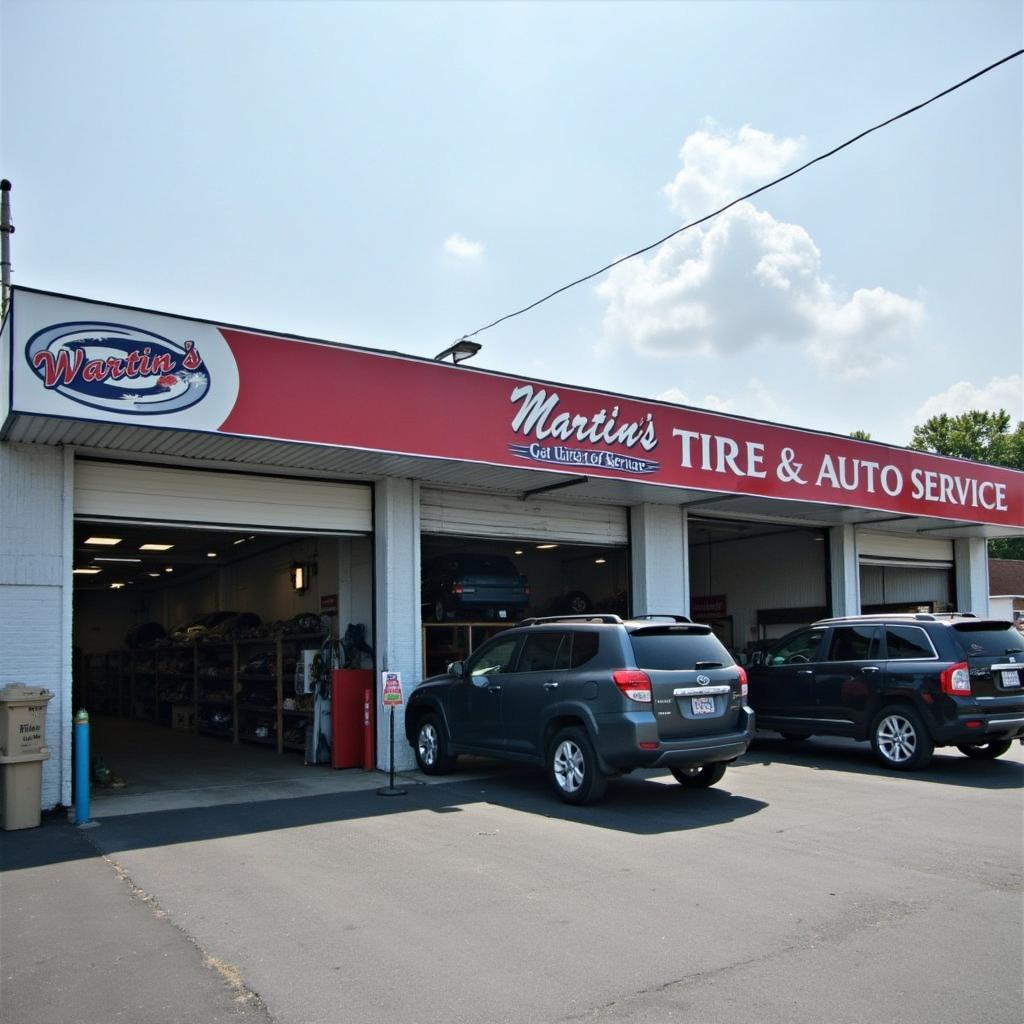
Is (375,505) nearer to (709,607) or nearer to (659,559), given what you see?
(659,559)

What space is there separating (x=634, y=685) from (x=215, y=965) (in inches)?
193

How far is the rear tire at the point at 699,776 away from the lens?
1058 cm

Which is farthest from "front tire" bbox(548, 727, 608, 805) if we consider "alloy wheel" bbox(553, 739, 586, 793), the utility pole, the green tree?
the green tree

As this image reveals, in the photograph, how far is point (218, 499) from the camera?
37.7ft

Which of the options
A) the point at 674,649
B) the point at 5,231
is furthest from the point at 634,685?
the point at 5,231

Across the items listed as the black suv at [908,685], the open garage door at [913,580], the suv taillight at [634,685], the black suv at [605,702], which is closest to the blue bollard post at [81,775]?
the black suv at [605,702]

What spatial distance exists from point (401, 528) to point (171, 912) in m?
6.89

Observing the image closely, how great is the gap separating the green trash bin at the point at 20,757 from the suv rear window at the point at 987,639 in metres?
9.75

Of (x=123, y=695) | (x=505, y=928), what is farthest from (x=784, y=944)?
(x=123, y=695)

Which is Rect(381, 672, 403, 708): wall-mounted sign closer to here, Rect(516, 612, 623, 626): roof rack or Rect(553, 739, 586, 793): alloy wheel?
Rect(516, 612, 623, 626): roof rack

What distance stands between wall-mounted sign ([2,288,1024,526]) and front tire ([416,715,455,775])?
3.19m

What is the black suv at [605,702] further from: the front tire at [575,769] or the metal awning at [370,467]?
the metal awning at [370,467]

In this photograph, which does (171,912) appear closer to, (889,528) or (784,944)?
(784,944)

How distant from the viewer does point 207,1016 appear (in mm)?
4602
